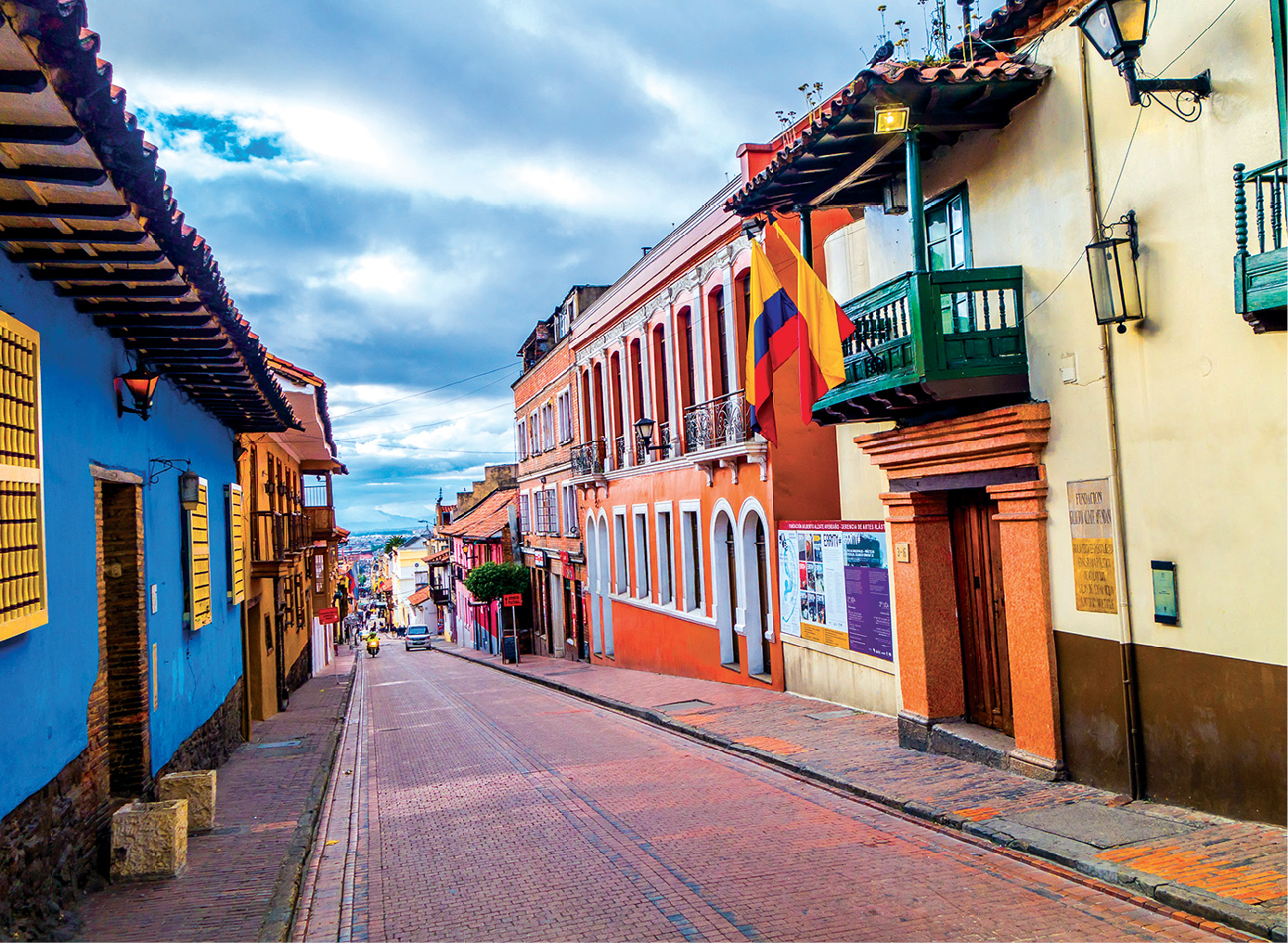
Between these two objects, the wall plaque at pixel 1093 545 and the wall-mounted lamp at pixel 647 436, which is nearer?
the wall plaque at pixel 1093 545

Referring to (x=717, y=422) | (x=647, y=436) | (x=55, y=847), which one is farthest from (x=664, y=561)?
(x=55, y=847)

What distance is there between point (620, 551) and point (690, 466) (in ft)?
20.7

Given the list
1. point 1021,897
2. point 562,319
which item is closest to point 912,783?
point 1021,897

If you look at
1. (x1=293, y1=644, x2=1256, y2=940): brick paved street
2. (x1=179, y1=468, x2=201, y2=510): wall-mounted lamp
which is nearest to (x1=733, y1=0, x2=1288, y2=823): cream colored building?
(x1=293, y1=644, x2=1256, y2=940): brick paved street

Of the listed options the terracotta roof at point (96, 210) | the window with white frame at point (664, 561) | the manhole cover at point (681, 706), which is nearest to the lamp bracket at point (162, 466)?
the terracotta roof at point (96, 210)

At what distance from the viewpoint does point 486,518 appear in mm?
47875

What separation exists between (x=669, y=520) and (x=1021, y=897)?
15015 millimetres

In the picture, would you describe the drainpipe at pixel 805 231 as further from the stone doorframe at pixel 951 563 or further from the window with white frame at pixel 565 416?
the window with white frame at pixel 565 416

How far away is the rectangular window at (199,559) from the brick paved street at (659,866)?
272 cm

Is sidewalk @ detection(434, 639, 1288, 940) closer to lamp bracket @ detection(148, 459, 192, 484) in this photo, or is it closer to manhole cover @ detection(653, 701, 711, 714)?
manhole cover @ detection(653, 701, 711, 714)

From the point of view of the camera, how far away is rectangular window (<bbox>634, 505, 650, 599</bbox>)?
22953mm

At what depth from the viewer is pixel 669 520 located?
68.8 ft

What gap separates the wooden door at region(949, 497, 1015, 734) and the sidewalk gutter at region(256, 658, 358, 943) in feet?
22.2

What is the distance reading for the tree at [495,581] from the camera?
3566 centimetres
